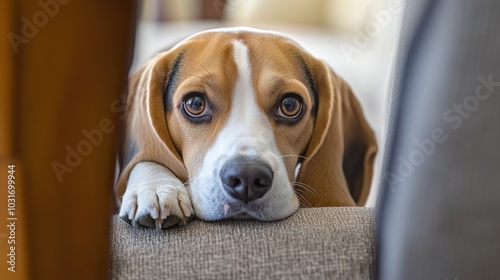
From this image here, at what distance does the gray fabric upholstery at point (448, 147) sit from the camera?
854 millimetres

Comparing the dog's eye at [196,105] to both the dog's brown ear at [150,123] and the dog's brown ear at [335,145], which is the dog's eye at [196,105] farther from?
the dog's brown ear at [335,145]

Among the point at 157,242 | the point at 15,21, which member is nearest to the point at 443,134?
the point at 157,242

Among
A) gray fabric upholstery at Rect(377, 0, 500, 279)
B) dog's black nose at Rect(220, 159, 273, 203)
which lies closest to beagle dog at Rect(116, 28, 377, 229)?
dog's black nose at Rect(220, 159, 273, 203)

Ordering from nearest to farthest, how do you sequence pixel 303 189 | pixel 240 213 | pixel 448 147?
pixel 448 147
pixel 240 213
pixel 303 189

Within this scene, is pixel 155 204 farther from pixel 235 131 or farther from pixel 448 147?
pixel 448 147

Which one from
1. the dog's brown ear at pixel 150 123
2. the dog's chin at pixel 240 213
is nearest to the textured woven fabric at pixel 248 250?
the dog's chin at pixel 240 213

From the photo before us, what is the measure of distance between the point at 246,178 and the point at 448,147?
0.93ft

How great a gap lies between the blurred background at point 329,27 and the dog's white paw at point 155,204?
0.20 meters

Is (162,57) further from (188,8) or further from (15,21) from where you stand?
(15,21)

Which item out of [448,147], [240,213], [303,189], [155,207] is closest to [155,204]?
[155,207]

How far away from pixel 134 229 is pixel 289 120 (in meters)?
0.31

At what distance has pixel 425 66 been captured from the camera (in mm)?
877

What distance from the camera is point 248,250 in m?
0.93

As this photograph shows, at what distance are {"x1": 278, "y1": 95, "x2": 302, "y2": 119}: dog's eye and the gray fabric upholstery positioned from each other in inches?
8.2
